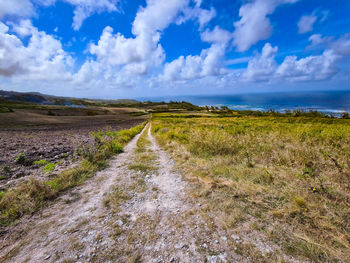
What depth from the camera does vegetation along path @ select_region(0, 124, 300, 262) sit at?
2808mm

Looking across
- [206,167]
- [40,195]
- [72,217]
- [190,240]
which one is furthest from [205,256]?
[40,195]

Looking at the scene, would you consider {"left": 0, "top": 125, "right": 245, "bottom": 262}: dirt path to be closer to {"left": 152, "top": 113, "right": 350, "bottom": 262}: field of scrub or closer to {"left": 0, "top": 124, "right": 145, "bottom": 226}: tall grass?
{"left": 0, "top": 124, "right": 145, "bottom": 226}: tall grass

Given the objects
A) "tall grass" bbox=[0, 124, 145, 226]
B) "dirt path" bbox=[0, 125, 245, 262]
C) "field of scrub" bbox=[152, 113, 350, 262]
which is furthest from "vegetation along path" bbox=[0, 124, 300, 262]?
"field of scrub" bbox=[152, 113, 350, 262]

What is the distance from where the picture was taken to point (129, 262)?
2635 mm

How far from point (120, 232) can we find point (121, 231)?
0.10ft

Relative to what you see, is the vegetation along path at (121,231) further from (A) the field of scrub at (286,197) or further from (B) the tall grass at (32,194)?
(A) the field of scrub at (286,197)

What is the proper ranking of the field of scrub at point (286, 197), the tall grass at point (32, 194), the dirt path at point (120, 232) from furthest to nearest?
1. the tall grass at point (32, 194)
2. the field of scrub at point (286, 197)
3. the dirt path at point (120, 232)

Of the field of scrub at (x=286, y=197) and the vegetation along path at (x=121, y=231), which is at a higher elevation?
the field of scrub at (x=286, y=197)

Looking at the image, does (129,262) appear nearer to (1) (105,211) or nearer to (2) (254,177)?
(1) (105,211)

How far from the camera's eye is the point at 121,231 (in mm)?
3389

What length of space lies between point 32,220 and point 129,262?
3.13 metres

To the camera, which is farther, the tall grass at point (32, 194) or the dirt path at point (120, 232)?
the tall grass at point (32, 194)

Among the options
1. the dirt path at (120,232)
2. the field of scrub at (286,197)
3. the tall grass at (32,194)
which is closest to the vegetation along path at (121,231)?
the dirt path at (120,232)

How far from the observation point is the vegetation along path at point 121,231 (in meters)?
2.81
